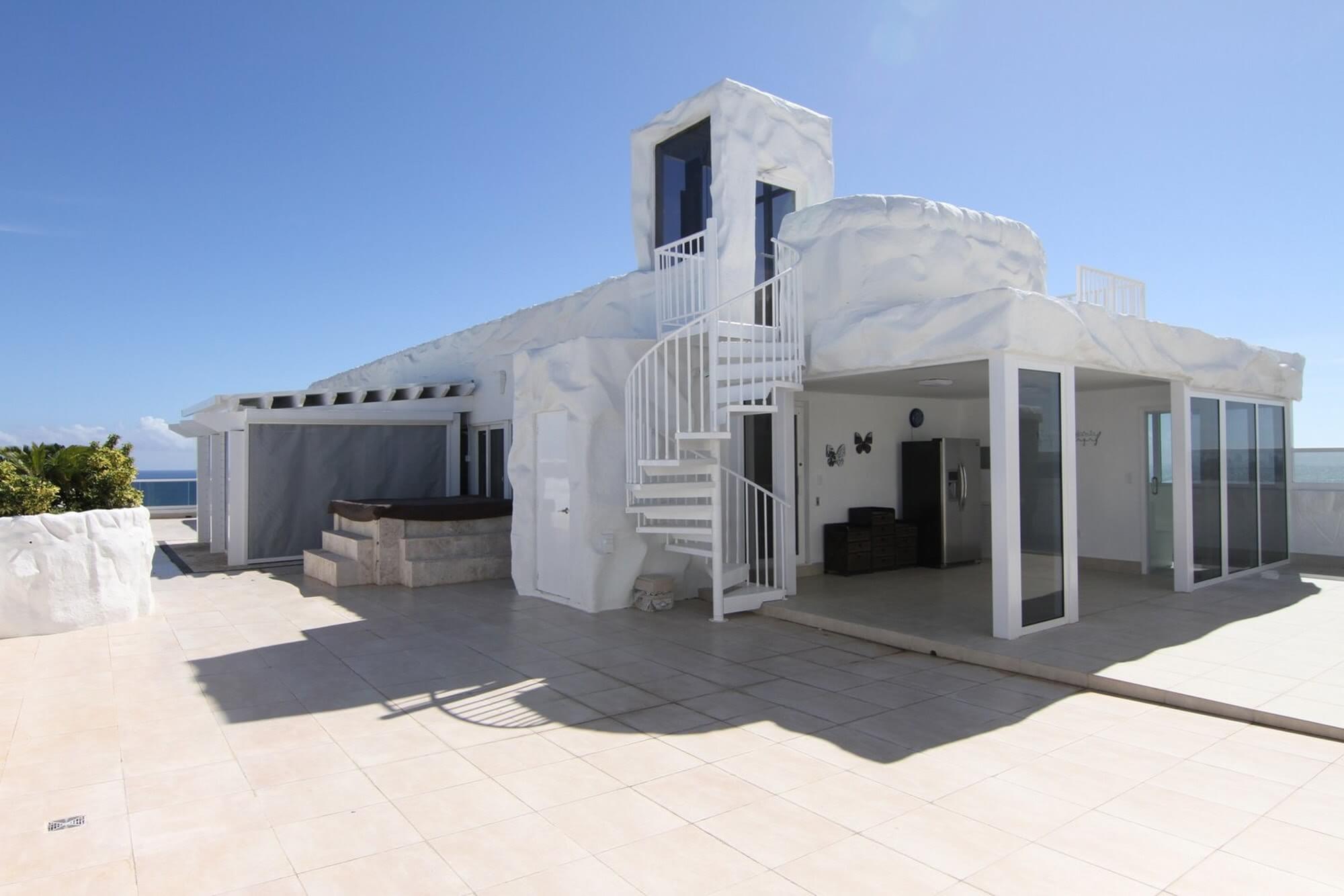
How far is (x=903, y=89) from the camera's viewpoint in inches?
350

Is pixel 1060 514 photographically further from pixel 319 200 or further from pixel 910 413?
pixel 319 200

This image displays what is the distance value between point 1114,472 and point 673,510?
5825 mm

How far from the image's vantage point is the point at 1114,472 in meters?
9.41

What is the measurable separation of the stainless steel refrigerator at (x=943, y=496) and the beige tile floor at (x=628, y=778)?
4.24m

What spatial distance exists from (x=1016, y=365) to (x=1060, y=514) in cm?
135

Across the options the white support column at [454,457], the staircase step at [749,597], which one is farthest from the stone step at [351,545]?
the staircase step at [749,597]

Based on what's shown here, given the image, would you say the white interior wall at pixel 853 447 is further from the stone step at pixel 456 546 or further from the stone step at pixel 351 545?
the stone step at pixel 351 545

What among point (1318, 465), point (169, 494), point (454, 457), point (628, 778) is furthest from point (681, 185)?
point (169, 494)

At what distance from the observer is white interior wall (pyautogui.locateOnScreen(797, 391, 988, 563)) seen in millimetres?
9172

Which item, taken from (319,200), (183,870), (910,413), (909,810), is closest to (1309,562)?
(910,413)

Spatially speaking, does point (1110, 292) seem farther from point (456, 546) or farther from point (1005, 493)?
point (456, 546)

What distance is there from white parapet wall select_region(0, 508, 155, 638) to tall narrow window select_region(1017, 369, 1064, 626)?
305 inches

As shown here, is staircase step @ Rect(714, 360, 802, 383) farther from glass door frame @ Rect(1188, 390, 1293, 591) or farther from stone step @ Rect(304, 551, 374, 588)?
stone step @ Rect(304, 551, 374, 588)

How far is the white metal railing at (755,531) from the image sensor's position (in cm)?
770
